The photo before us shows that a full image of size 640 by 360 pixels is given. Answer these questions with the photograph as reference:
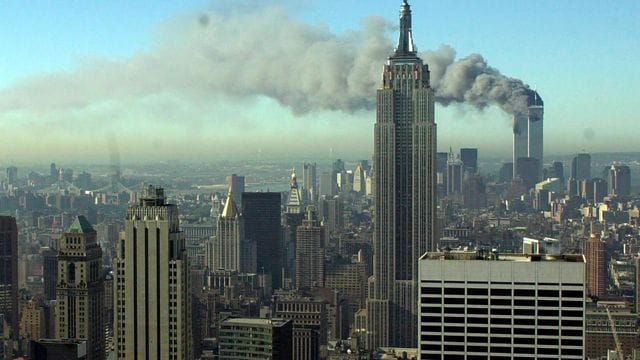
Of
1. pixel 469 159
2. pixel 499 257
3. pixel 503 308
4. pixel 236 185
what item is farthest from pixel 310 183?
pixel 503 308

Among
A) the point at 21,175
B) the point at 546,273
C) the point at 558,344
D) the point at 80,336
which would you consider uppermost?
the point at 21,175

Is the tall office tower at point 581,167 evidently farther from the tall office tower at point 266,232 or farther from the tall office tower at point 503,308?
the tall office tower at point 503,308

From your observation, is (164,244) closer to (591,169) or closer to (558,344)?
(558,344)

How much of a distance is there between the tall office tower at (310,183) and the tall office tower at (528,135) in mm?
2687

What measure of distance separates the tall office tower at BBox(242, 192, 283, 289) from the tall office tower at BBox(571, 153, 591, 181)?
13.5 feet

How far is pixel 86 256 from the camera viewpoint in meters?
11.1

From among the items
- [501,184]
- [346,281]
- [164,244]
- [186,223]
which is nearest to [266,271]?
[346,281]

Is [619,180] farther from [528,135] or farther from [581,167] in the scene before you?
[528,135]

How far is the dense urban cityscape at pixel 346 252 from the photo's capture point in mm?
6488

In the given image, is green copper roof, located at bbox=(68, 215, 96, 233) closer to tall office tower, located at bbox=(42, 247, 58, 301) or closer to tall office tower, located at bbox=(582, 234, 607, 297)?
tall office tower, located at bbox=(42, 247, 58, 301)

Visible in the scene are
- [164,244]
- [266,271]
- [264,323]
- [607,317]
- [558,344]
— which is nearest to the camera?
[558,344]

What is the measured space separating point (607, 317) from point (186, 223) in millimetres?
5459

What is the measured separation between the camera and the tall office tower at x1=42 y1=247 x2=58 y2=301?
11500 millimetres

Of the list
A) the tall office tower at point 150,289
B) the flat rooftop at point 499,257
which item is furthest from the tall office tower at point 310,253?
the flat rooftop at point 499,257
